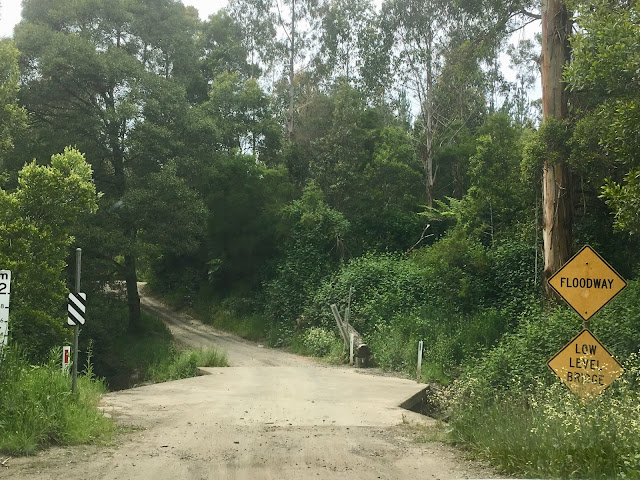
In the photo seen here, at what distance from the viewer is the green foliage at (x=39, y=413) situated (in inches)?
328

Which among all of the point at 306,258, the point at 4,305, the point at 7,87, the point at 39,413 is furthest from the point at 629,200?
the point at 306,258

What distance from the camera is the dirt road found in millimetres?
7453

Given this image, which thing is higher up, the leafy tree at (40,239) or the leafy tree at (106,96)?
the leafy tree at (106,96)

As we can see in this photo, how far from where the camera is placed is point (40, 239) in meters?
16.5

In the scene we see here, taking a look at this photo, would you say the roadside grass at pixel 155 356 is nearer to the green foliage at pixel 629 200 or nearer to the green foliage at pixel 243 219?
the green foliage at pixel 243 219

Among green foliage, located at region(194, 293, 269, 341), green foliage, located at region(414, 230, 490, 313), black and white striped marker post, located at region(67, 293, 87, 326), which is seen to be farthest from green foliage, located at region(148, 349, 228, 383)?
black and white striped marker post, located at region(67, 293, 87, 326)

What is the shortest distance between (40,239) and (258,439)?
1005 cm

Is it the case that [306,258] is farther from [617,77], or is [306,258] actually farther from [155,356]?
[617,77]

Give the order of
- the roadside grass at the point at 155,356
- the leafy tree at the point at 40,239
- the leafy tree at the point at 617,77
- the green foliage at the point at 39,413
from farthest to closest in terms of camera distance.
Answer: the roadside grass at the point at 155,356
the leafy tree at the point at 40,239
the leafy tree at the point at 617,77
the green foliage at the point at 39,413

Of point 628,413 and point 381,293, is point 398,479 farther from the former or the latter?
point 381,293

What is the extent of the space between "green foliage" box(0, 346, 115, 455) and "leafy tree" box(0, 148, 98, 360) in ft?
21.1

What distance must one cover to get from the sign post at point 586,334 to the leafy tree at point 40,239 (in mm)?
12406

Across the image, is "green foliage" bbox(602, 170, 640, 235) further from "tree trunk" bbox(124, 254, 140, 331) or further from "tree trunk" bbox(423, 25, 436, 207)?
"tree trunk" bbox(423, 25, 436, 207)

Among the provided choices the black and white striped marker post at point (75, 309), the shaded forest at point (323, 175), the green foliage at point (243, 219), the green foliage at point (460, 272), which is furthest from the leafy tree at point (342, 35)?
the black and white striped marker post at point (75, 309)
